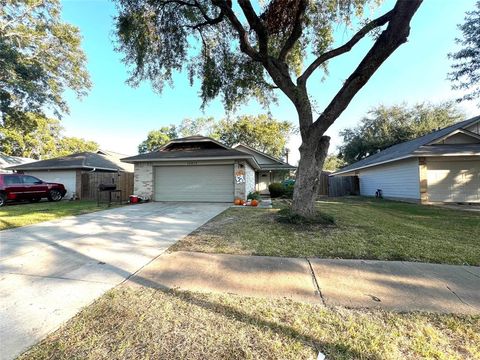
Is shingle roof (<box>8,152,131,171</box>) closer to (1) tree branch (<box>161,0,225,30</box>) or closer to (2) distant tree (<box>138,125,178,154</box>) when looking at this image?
(1) tree branch (<box>161,0,225,30</box>)

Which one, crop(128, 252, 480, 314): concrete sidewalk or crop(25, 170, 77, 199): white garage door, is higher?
crop(25, 170, 77, 199): white garage door

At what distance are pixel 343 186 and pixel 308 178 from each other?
1636 centimetres

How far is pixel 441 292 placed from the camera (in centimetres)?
268

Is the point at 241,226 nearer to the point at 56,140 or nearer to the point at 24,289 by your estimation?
the point at 24,289

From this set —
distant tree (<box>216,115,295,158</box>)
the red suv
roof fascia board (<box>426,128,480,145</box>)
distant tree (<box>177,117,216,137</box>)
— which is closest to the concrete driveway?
the red suv

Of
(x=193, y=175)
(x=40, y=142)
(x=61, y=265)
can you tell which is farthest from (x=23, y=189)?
(x=40, y=142)

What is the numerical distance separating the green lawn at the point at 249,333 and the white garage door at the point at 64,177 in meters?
15.9

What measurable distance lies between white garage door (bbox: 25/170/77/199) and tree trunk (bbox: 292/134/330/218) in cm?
1530

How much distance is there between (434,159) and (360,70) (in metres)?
9.12

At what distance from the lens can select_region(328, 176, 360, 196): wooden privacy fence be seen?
20.4 meters

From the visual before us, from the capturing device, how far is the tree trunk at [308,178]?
20.2 ft

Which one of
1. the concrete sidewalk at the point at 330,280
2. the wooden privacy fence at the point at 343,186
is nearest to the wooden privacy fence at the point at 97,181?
the concrete sidewalk at the point at 330,280

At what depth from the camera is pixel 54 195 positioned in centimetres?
1352

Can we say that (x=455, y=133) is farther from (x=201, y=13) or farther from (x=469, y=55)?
(x=201, y=13)
